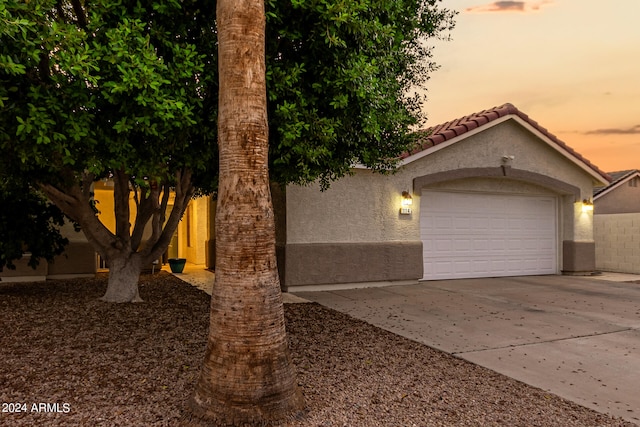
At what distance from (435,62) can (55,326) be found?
8391 millimetres

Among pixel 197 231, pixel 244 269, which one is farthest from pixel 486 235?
pixel 244 269

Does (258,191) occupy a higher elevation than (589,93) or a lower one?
lower

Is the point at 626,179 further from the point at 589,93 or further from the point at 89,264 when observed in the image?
the point at 89,264

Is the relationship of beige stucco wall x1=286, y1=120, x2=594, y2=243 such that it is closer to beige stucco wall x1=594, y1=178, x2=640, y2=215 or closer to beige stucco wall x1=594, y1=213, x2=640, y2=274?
beige stucco wall x1=594, y1=213, x2=640, y2=274

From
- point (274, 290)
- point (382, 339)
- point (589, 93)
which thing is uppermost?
point (589, 93)

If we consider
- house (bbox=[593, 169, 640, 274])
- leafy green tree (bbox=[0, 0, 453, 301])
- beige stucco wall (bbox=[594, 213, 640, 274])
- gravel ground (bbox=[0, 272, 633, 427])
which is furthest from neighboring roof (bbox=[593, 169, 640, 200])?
gravel ground (bbox=[0, 272, 633, 427])

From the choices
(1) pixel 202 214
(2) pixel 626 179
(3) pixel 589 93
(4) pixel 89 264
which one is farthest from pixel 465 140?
(2) pixel 626 179

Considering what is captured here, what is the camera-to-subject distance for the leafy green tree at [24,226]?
886cm

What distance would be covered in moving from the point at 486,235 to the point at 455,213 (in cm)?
124

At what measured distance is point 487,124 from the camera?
12.0 meters

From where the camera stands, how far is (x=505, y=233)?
520 inches

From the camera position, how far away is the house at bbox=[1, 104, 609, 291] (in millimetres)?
10492

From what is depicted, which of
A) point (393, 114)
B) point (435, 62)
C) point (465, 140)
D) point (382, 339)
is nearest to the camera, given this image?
point (382, 339)

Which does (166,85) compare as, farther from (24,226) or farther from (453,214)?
(453,214)
